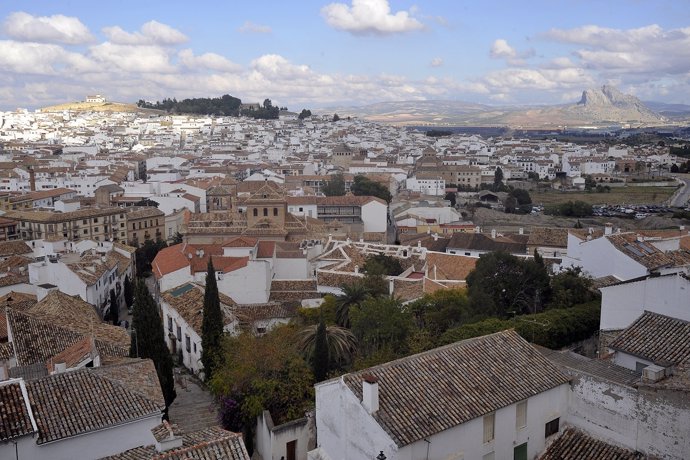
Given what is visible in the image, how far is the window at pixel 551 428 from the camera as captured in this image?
12617 millimetres

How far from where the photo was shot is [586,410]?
1247 cm

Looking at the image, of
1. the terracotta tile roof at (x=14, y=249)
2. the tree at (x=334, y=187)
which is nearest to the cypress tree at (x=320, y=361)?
the terracotta tile roof at (x=14, y=249)

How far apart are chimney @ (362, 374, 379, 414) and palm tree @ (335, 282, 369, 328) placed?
12.0m

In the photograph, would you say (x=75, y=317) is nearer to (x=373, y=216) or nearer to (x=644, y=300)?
(x=644, y=300)

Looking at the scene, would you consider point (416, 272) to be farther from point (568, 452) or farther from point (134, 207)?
point (134, 207)

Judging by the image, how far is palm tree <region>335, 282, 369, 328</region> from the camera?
A: 23.5 meters

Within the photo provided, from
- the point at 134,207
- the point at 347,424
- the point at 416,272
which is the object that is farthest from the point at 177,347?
the point at 134,207

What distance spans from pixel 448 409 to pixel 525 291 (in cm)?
1216

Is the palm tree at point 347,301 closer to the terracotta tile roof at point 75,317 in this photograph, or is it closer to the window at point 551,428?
the terracotta tile roof at point 75,317

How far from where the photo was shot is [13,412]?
10773 millimetres

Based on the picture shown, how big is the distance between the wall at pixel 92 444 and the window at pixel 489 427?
620 cm

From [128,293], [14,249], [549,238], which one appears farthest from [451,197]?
[14,249]

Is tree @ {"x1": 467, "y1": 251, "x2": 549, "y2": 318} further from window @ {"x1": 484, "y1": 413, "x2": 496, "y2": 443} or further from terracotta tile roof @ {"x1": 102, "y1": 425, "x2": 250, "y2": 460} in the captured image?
terracotta tile roof @ {"x1": 102, "y1": 425, "x2": 250, "y2": 460}

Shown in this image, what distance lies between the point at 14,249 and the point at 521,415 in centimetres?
3358
